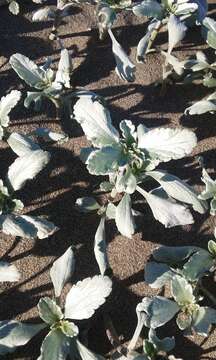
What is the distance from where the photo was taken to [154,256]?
5.26 feet

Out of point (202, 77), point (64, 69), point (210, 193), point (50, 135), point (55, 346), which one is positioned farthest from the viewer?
point (202, 77)

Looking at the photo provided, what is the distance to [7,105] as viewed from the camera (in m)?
1.69

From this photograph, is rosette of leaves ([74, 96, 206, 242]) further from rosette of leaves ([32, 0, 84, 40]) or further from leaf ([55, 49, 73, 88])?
rosette of leaves ([32, 0, 84, 40])

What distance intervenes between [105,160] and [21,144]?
0.33 meters

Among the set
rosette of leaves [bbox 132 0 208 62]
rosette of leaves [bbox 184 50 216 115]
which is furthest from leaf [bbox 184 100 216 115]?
rosette of leaves [bbox 132 0 208 62]

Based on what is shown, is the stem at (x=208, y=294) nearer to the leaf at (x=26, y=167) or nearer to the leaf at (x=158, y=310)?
the leaf at (x=158, y=310)

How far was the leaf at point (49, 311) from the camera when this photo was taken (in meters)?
1.45

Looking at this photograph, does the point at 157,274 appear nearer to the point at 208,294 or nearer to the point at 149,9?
the point at 208,294

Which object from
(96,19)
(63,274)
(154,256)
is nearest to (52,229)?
(63,274)

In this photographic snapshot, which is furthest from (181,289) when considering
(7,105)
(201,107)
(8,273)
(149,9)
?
(149,9)

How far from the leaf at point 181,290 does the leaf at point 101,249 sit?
187mm

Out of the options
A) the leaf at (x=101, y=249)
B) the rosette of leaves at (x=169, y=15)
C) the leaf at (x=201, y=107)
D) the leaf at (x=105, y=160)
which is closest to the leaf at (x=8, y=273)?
the leaf at (x=101, y=249)

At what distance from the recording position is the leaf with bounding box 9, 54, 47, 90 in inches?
69.8

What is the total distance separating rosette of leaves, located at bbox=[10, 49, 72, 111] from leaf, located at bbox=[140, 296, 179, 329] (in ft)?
2.24
